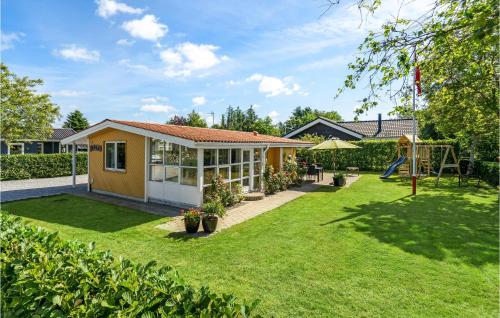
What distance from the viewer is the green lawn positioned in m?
4.47

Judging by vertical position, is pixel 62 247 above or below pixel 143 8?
below

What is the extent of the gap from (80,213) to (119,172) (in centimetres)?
321

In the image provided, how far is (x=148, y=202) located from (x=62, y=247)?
868 centimetres

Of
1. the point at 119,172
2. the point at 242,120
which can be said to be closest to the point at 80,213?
the point at 119,172

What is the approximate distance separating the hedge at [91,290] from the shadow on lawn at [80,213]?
5.18 metres

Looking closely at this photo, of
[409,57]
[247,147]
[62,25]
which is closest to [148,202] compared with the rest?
[247,147]

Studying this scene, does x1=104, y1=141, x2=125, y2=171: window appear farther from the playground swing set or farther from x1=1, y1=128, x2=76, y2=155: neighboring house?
x1=1, y1=128, x2=76, y2=155: neighboring house

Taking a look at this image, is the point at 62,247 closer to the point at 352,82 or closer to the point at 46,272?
the point at 46,272

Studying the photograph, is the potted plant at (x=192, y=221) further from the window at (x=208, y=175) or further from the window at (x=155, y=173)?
the window at (x=155, y=173)

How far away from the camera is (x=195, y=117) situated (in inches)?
1810

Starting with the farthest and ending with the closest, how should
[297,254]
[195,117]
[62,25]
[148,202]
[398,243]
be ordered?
[195,117], [148,202], [62,25], [398,243], [297,254]

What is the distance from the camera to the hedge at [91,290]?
2.44 metres

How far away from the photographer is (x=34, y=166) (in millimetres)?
19328

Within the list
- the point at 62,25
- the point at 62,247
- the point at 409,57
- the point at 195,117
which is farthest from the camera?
the point at 195,117
